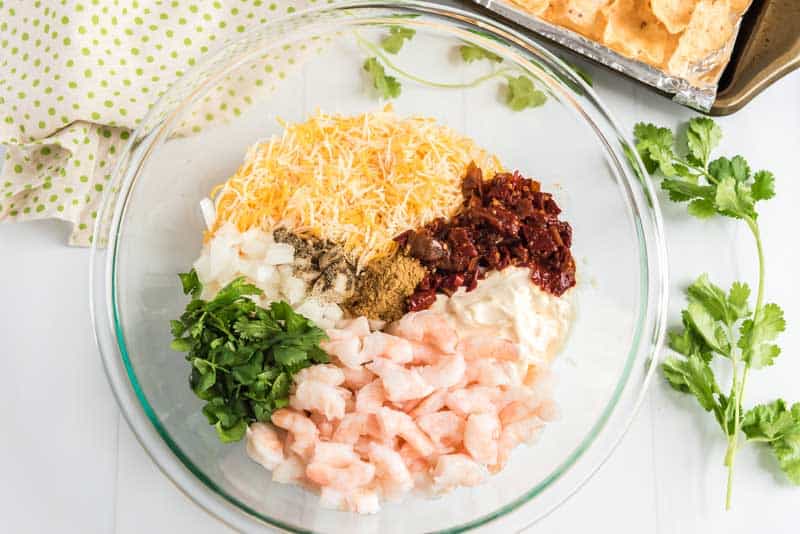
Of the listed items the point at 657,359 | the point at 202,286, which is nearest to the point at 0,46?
the point at 202,286

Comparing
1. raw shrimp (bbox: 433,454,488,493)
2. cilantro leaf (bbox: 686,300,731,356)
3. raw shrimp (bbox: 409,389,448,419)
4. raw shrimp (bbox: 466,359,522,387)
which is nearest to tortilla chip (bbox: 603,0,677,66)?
cilantro leaf (bbox: 686,300,731,356)

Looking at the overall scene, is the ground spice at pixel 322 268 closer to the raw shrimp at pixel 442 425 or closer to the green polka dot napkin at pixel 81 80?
the raw shrimp at pixel 442 425

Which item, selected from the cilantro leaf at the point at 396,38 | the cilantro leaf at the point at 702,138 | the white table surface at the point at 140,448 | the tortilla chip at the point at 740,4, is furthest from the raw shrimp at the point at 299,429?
the tortilla chip at the point at 740,4

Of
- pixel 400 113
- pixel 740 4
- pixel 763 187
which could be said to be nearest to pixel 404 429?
pixel 400 113

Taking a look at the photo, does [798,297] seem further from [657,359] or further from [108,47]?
[108,47]

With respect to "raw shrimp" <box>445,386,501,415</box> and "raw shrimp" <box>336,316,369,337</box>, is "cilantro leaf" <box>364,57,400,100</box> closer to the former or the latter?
"raw shrimp" <box>336,316,369,337</box>

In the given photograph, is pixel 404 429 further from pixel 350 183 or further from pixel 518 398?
pixel 350 183
